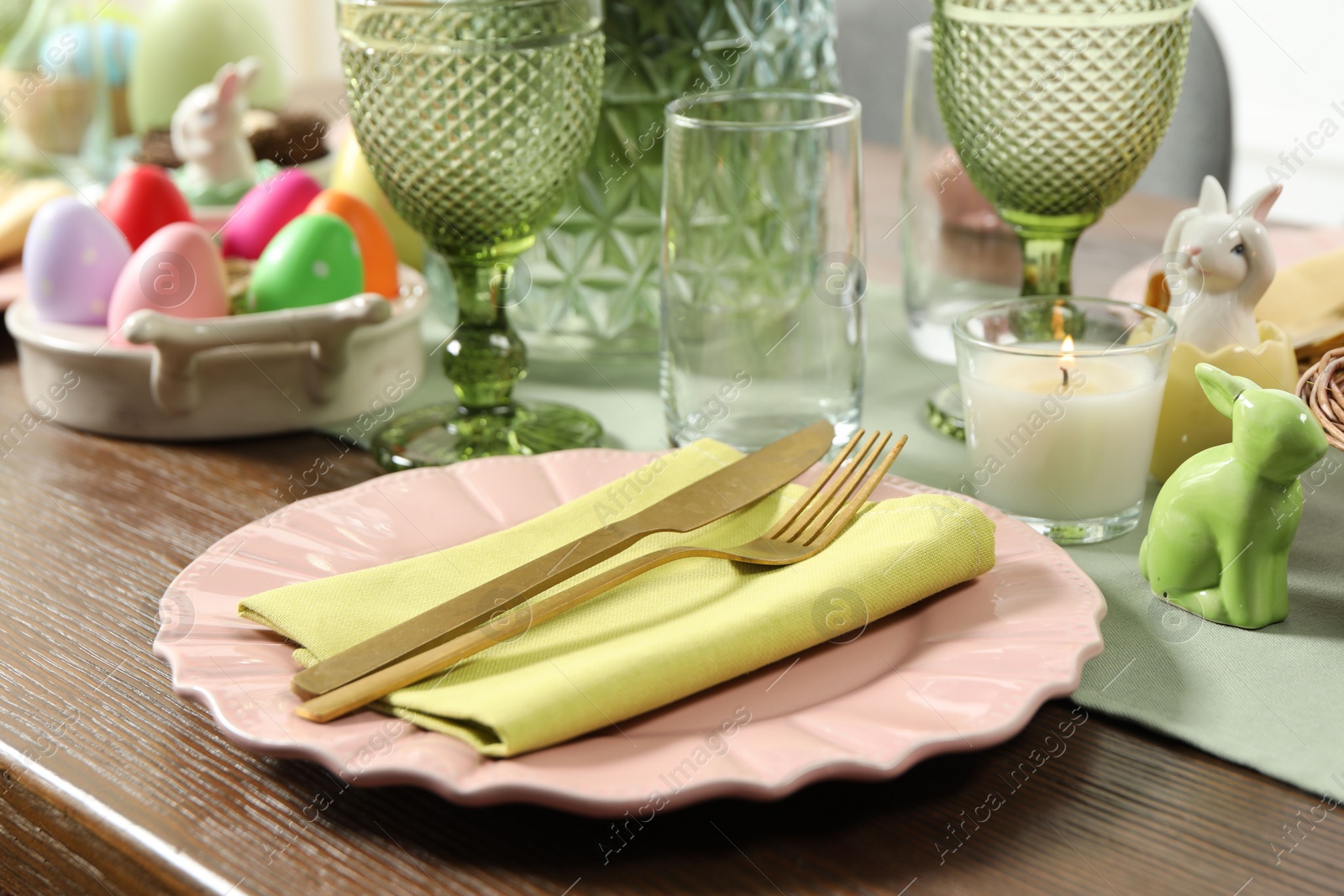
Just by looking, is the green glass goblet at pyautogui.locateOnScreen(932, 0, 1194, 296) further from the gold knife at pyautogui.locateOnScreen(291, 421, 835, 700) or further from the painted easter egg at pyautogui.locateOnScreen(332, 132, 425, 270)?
the painted easter egg at pyautogui.locateOnScreen(332, 132, 425, 270)

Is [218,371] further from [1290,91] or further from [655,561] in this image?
[1290,91]

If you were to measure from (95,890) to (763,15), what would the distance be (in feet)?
1.86

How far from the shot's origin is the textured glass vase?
28.3 inches

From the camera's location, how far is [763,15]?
73cm

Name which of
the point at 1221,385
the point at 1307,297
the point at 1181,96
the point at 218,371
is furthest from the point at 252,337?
the point at 1181,96

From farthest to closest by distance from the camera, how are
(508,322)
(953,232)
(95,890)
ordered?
1. (953,232)
2. (508,322)
3. (95,890)

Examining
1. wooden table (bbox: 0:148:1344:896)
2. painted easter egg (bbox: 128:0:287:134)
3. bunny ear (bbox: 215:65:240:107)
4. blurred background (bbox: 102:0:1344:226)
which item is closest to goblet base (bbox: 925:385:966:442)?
wooden table (bbox: 0:148:1344:896)

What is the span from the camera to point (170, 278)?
25.6 inches

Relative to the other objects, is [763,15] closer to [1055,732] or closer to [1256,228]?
[1256,228]

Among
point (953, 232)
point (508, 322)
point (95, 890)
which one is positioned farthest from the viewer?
point (953, 232)

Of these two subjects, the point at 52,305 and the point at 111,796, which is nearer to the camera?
the point at 111,796

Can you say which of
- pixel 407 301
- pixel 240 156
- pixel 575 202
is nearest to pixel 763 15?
pixel 575 202

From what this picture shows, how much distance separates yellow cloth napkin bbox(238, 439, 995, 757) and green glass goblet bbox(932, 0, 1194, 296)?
0.23 meters

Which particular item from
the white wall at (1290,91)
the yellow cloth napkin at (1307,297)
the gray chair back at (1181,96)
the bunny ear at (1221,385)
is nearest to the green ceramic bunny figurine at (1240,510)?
the bunny ear at (1221,385)
